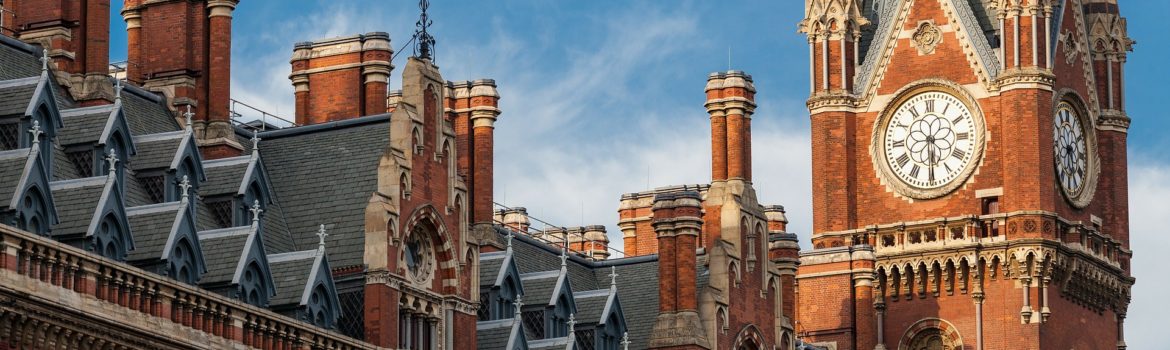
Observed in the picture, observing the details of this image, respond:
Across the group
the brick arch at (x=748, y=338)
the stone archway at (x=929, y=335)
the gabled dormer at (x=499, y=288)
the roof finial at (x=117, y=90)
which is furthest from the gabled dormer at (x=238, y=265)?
the stone archway at (x=929, y=335)

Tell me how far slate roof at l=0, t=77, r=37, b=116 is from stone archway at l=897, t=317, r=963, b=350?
151 ft

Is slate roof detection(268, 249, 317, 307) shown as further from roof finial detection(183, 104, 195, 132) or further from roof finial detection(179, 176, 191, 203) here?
roof finial detection(183, 104, 195, 132)

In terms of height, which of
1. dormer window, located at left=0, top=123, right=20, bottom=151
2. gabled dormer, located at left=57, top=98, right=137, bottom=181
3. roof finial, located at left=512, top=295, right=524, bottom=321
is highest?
gabled dormer, located at left=57, top=98, right=137, bottom=181

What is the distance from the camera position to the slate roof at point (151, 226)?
48.2m

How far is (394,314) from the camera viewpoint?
5369 cm

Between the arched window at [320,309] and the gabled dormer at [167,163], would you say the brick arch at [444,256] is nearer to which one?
the arched window at [320,309]

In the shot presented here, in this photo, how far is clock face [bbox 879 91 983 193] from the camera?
92062 millimetres

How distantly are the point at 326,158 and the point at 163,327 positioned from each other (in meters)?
10.4

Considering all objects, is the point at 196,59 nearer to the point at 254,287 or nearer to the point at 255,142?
the point at 255,142

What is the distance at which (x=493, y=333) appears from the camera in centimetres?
5834

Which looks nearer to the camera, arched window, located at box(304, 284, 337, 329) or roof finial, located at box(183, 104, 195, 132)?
arched window, located at box(304, 284, 337, 329)

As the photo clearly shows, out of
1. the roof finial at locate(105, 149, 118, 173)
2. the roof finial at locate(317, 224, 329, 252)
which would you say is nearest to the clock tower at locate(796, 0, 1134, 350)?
the roof finial at locate(317, 224, 329, 252)

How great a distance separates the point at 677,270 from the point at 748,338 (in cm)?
347

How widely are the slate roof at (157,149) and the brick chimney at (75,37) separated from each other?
4.16ft
